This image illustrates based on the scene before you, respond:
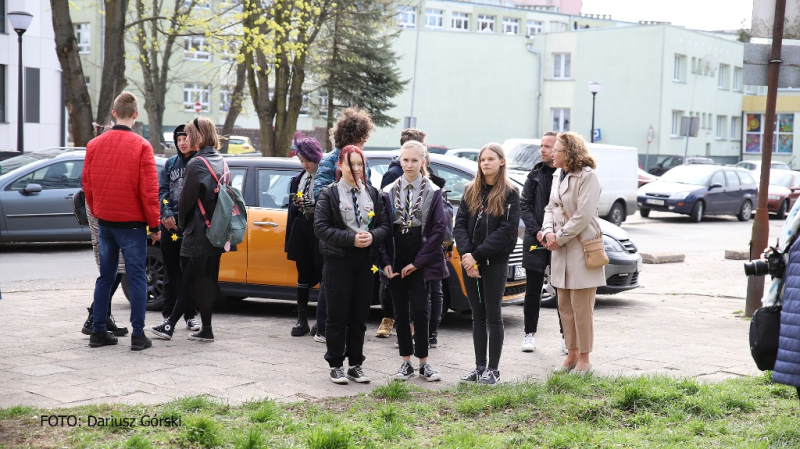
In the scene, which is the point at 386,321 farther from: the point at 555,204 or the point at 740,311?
the point at 740,311

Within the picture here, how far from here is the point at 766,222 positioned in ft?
32.3

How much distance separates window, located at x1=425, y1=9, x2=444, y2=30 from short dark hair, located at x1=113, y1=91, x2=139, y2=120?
74.1 m

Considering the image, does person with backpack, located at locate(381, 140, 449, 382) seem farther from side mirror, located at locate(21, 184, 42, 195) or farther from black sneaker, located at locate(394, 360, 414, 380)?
side mirror, located at locate(21, 184, 42, 195)

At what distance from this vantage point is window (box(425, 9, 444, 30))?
79.8m

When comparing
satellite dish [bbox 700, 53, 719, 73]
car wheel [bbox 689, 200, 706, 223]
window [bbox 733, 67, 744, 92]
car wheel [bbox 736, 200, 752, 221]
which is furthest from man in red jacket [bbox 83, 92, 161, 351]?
window [bbox 733, 67, 744, 92]

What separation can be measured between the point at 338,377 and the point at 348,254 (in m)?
0.86

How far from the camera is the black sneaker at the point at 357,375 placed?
21.2 feet

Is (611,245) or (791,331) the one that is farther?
(611,245)

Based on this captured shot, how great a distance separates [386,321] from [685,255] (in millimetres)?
10839

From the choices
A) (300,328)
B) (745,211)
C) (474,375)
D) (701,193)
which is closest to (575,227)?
(474,375)

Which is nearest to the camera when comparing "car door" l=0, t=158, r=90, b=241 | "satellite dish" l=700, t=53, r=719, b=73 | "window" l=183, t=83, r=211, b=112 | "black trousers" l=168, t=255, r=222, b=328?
"black trousers" l=168, t=255, r=222, b=328

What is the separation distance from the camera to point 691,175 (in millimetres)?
28281

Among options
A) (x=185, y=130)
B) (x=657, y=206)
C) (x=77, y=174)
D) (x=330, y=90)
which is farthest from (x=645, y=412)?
(x=330, y=90)

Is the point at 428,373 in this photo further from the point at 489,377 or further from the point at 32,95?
the point at 32,95
